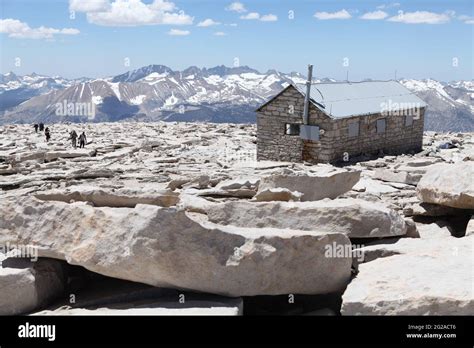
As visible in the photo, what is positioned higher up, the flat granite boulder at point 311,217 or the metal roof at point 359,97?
the metal roof at point 359,97

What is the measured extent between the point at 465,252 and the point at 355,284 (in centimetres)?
161

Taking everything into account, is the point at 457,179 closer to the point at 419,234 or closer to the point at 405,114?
the point at 419,234

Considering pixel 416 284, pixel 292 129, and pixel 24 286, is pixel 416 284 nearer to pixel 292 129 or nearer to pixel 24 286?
pixel 24 286

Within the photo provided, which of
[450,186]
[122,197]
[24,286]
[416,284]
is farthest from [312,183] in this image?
[24,286]

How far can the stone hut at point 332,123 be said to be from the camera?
2577 centimetres

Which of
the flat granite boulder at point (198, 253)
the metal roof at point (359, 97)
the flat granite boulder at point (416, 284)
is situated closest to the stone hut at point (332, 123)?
the metal roof at point (359, 97)

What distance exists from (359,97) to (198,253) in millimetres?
24111

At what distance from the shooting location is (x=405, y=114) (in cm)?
2986

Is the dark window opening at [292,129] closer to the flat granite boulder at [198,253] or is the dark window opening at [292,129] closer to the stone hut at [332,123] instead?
the stone hut at [332,123]

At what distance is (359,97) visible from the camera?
93.9ft

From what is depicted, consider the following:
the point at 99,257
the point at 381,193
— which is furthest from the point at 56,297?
the point at 381,193

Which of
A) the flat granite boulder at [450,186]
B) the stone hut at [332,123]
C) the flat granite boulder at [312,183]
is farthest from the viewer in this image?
the stone hut at [332,123]

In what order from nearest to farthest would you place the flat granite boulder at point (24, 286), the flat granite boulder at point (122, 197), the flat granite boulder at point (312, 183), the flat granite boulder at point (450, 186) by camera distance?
the flat granite boulder at point (24, 286) → the flat granite boulder at point (122, 197) → the flat granite boulder at point (450, 186) → the flat granite boulder at point (312, 183)

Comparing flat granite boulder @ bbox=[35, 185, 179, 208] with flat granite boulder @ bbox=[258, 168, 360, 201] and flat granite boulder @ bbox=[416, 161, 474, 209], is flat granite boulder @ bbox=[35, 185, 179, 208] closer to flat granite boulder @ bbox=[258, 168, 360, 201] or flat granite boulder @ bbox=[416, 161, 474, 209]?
flat granite boulder @ bbox=[258, 168, 360, 201]
